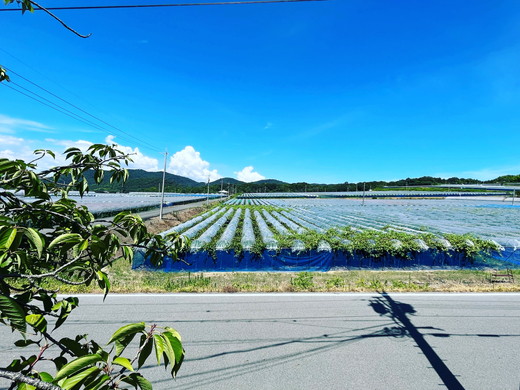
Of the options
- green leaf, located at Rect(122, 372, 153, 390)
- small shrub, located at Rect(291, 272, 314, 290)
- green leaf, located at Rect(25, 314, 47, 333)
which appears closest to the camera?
green leaf, located at Rect(122, 372, 153, 390)

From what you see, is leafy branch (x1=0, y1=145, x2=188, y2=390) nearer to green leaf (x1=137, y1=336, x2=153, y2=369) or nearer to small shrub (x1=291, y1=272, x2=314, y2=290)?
green leaf (x1=137, y1=336, x2=153, y2=369)

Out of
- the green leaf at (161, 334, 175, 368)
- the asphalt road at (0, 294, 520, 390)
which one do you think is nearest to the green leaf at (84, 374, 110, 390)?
the green leaf at (161, 334, 175, 368)

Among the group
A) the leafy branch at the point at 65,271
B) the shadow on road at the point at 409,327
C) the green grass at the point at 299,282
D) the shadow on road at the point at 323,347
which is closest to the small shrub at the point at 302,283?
the green grass at the point at 299,282

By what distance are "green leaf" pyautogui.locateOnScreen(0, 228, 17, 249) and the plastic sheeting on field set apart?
10.8 m

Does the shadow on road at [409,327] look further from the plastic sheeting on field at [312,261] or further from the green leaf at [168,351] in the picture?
the green leaf at [168,351]

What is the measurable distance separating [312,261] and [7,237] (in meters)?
12.1

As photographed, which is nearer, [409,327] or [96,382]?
[96,382]

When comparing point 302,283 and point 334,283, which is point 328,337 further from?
point 334,283

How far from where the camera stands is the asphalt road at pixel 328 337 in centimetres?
456

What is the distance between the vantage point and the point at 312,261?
12219 millimetres

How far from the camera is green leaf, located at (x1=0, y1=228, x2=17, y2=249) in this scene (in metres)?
1.09

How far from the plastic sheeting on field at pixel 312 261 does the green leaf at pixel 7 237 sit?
35.3 ft

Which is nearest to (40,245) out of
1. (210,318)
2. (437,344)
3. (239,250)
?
(210,318)

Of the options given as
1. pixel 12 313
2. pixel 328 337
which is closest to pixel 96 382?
pixel 12 313
